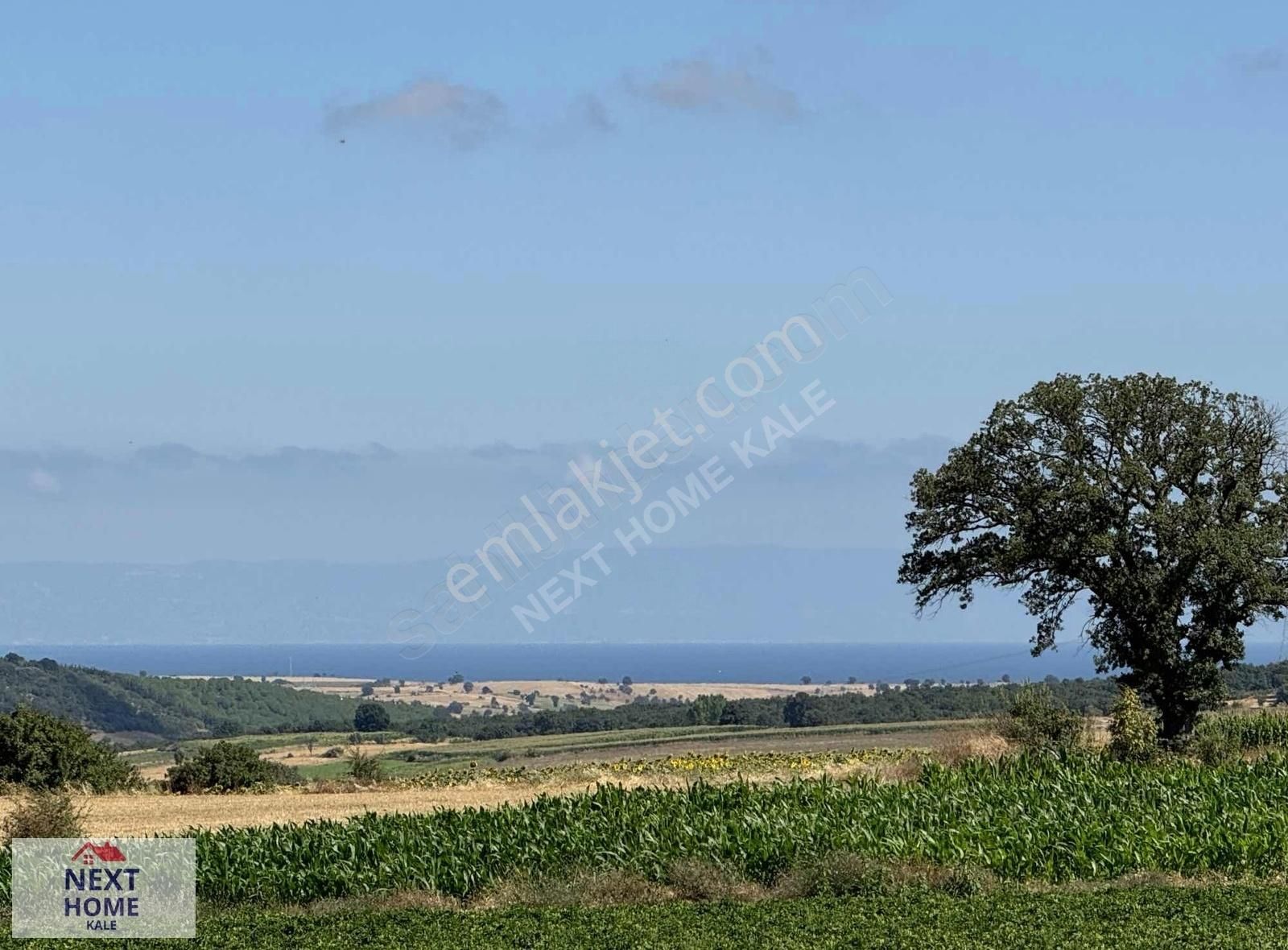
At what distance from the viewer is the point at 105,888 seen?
766 inches

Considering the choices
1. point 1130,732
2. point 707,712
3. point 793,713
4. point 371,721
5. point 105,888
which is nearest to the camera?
point 105,888

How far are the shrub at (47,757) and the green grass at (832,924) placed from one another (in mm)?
21977

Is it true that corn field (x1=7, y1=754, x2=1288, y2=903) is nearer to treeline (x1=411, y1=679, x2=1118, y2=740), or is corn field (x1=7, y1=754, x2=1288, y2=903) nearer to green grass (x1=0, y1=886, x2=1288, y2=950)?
green grass (x1=0, y1=886, x2=1288, y2=950)

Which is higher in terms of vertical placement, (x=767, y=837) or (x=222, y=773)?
(x=767, y=837)

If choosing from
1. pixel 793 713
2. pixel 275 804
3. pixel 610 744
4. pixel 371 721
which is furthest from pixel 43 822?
pixel 371 721

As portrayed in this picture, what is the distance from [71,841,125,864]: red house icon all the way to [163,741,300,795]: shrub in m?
17.5

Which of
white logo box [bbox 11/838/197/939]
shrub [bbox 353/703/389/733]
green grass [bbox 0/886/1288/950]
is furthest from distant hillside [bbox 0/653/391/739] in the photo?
green grass [bbox 0/886/1288/950]

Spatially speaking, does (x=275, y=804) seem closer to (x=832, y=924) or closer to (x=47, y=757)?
(x=47, y=757)

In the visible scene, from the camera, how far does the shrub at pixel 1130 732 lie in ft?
103

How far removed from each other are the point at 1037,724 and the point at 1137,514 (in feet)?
22.1

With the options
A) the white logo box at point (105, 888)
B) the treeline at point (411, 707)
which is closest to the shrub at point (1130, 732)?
the white logo box at point (105, 888)

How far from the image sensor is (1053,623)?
125ft

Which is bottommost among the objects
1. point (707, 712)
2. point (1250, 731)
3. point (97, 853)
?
point (707, 712)

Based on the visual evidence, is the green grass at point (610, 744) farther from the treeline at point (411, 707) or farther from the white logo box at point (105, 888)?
the white logo box at point (105, 888)
